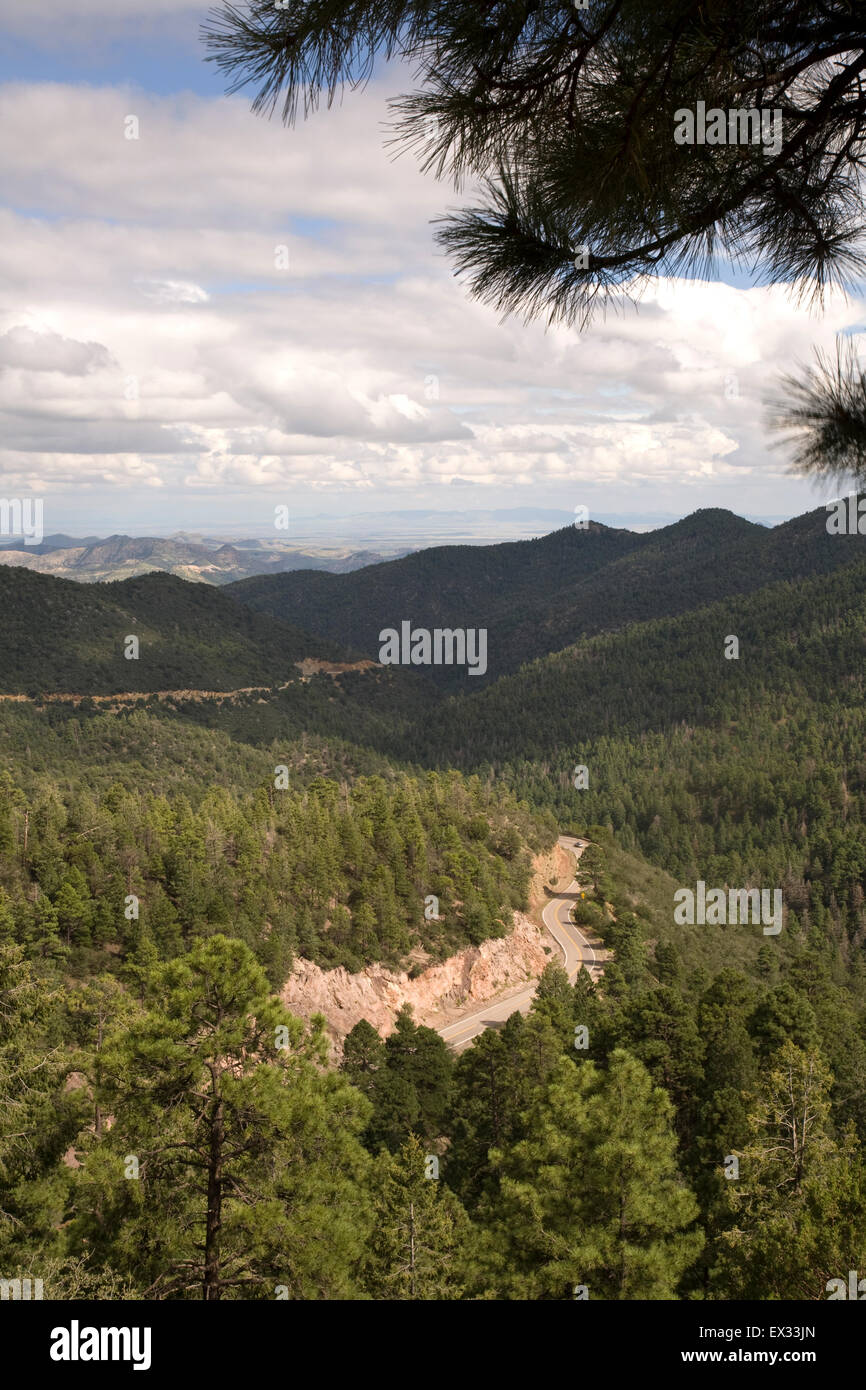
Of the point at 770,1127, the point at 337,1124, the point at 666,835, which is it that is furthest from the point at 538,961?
the point at 666,835

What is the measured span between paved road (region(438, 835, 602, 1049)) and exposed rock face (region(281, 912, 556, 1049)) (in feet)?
3.12

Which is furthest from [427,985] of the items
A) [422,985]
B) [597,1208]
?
[597,1208]

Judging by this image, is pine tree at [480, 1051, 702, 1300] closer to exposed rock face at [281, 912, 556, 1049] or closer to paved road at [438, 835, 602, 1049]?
paved road at [438, 835, 602, 1049]

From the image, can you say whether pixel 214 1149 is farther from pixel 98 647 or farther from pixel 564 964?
pixel 98 647

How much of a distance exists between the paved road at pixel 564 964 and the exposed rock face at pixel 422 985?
0.95 meters

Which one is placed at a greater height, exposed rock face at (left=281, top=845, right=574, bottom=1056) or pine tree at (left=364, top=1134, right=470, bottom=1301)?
pine tree at (left=364, top=1134, right=470, bottom=1301)

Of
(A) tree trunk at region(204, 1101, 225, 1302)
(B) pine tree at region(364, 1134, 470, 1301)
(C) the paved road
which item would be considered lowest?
(C) the paved road

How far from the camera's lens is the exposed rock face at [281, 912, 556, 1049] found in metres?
47.2

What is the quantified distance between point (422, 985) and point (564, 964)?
1300 cm

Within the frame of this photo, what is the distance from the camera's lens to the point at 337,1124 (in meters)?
15.1

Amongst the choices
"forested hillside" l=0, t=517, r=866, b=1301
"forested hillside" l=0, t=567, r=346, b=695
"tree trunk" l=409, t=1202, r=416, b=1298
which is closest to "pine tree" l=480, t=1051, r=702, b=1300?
"forested hillside" l=0, t=517, r=866, b=1301

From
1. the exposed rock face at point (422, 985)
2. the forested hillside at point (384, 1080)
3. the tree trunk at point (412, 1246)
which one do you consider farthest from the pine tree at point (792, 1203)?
the exposed rock face at point (422, 985)

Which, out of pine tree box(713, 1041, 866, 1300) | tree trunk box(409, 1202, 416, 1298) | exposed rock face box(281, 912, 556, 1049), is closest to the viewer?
pine tree box(713, 1041, 866, 1300)
